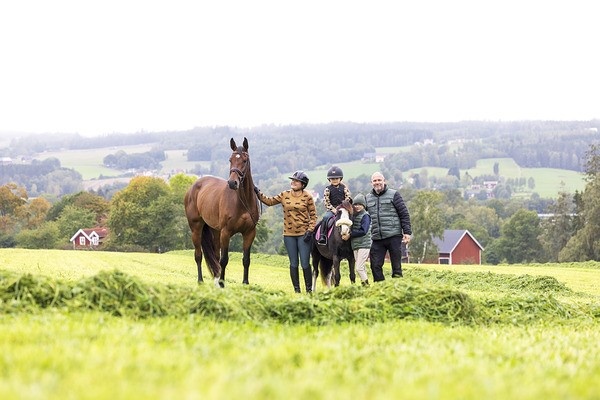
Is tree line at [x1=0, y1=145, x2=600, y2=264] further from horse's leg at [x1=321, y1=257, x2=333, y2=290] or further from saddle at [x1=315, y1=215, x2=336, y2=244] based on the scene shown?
saddle at [x1=315, y1=215, x2=336, y2=244]

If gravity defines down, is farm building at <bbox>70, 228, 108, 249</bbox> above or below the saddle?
below

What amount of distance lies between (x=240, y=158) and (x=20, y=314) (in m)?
7.74

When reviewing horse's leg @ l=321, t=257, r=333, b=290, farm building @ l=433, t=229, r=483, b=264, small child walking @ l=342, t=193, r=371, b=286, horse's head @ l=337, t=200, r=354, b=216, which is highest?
horse's head @ l=337, t=200, r=354, b=216

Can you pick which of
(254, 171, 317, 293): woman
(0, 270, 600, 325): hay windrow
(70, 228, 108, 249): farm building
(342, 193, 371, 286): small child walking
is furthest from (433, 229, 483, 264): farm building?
(0, 270, 600, 325): hay windrow

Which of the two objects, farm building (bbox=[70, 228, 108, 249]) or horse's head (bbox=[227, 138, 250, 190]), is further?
farm building (bbox=[70, 228, 108, 249])

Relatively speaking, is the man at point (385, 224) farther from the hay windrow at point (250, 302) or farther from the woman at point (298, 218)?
the hay windrow at point (250, 302)

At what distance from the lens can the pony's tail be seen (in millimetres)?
17109

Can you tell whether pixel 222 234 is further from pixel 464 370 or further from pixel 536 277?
pixel 536 277

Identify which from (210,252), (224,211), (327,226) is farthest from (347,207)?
(210,252)

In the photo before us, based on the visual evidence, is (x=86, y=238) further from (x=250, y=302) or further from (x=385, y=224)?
(x=250, y=302)

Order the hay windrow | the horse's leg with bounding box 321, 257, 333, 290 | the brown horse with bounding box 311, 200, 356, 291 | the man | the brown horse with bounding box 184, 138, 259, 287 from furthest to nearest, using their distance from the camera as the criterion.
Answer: the horse's leg with bounding box 321, 257, 333, 290 → the brown horse with bounding box 184, 138, 259, 287 → the man → the brown horse with bounding box 311, 200, 356, 291 → the hay windrow

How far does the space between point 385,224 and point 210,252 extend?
15.5 ft

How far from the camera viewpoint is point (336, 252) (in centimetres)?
1502

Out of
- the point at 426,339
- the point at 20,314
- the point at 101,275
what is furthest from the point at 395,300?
the point at 20,314
